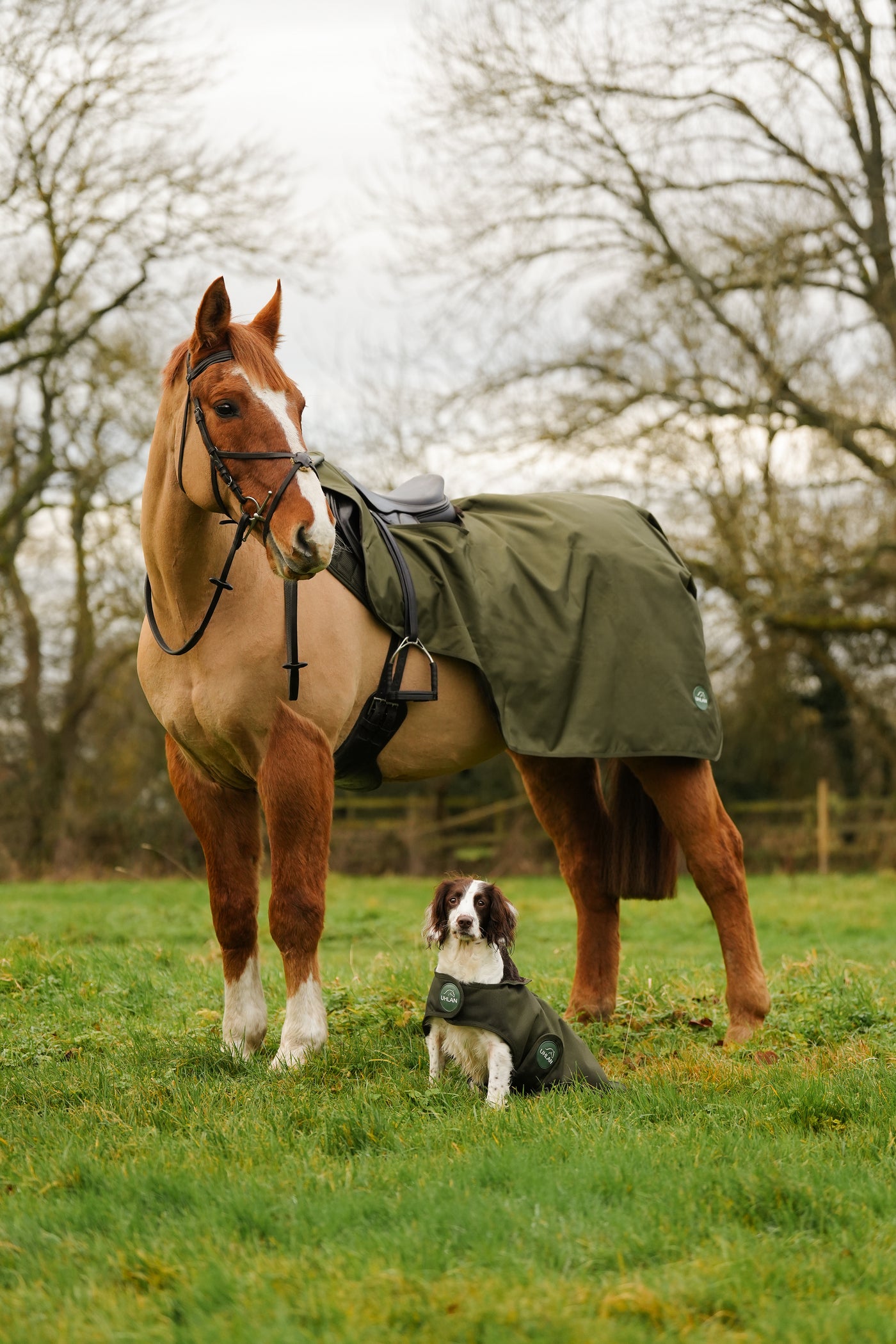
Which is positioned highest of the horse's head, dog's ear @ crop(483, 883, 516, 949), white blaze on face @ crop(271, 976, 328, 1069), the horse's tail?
the horse's head

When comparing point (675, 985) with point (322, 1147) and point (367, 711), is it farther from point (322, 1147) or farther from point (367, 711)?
point (322, 1147)

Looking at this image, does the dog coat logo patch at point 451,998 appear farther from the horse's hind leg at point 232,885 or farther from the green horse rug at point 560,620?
the green horse rug at point 560,620

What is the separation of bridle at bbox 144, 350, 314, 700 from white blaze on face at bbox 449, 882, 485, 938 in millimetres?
944

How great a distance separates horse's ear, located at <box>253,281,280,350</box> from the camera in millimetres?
4477

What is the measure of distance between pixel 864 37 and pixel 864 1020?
49.4 ft

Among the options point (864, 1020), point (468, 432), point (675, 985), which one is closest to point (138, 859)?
point (468, 432)

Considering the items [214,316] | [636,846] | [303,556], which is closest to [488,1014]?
[303,556]

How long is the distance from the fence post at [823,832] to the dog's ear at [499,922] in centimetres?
1475

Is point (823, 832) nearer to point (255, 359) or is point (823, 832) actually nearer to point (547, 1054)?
point (547, 1054)

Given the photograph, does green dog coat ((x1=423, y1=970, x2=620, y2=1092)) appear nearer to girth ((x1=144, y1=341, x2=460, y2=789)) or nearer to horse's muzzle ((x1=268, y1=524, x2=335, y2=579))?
girth ((x1=144, y1=341, x2=460, y2=789))

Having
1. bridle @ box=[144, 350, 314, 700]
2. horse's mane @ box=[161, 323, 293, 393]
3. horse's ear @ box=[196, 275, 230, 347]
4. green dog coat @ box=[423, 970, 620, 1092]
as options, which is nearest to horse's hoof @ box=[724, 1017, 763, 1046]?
green dog coat @ box=[423, 970, 620, 1092]

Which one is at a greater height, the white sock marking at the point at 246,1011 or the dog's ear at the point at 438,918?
the dog's ear at the point at 438,918

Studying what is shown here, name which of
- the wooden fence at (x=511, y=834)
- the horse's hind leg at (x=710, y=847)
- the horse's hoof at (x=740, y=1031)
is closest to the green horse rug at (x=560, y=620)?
the horse's hind leg at (x=710, y=847)

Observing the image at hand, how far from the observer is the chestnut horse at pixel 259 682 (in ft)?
13.8
